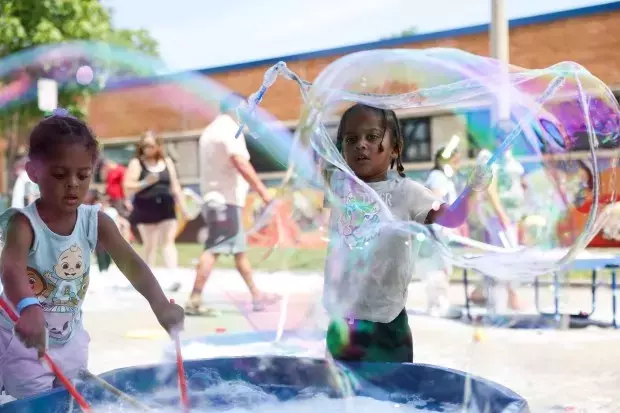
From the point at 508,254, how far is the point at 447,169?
9.68 ft

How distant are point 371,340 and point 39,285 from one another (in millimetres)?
Result: 1054

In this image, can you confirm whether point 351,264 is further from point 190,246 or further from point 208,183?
point 190,246

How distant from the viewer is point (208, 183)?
5867 mm

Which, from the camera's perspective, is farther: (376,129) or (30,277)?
(376,129)

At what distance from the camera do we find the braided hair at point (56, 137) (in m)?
2.22

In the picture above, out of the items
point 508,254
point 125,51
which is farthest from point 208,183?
point 508,254

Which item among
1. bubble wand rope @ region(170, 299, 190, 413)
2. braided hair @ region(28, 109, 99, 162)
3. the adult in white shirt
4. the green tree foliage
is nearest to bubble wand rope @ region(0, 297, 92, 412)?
bubble wand rope @ region(170, 299, 190, 413)

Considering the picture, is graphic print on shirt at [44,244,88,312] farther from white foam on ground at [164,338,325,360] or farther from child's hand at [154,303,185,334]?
white foam on ground at [164,338,325,360]

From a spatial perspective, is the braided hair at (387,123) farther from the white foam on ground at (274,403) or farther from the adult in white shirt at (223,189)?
the adult in white shirt at (223,189)

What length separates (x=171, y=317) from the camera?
7.43ft

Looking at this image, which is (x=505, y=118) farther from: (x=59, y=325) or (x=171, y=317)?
(x=59, y=325)

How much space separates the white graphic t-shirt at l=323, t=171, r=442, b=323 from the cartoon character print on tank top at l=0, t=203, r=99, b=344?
0.81 meters

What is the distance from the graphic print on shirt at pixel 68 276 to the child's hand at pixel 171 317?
25cm

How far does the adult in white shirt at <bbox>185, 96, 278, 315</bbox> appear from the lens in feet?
17.9
